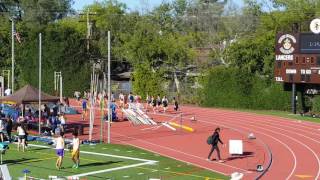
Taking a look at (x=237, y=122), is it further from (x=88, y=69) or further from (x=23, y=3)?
(x=23, y=3)

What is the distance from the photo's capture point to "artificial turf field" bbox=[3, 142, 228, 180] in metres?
23.8

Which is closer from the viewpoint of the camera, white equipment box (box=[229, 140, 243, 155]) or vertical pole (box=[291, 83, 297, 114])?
white equipment box (box=[229, 140, 243, 155])

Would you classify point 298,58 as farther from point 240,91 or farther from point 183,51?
point 183,51

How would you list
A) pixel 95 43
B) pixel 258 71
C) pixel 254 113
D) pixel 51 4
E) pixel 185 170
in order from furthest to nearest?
pixel 51 4, pixel 95 43, pixel 258 71, pixel 254 113, pixel 185 170

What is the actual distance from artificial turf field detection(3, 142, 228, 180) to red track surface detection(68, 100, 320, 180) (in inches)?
49.9

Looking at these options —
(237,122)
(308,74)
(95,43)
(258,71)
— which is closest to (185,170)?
(237,122)

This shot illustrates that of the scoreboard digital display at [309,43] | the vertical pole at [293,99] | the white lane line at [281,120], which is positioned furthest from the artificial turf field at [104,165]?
the vertical pole at [293,99]

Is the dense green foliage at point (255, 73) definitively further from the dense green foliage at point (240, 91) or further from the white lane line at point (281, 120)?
the white lane line at point (281, 120)

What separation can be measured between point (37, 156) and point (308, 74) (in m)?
28.6

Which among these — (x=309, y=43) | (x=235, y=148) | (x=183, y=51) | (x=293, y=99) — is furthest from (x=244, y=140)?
(x=183, y=51)

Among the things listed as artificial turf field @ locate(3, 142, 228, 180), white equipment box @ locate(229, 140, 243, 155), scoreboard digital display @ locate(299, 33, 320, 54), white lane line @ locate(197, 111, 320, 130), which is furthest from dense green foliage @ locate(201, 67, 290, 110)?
artificial turf field @ locate(3, 142, 228, 180)

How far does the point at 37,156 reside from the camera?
28125 mm

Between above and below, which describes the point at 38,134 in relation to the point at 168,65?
below

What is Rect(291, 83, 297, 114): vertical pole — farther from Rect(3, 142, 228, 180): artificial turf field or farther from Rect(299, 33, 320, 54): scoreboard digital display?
Rect(3, 142, 228, 180): artificial turf field
